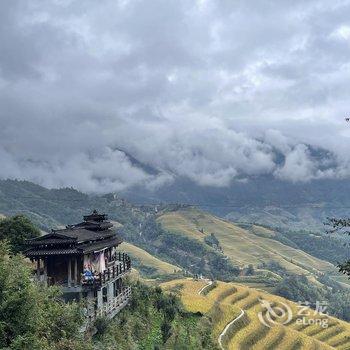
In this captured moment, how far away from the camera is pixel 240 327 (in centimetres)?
7575

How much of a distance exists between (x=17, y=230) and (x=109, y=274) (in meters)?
11.7

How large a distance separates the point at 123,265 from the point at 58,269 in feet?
42.8

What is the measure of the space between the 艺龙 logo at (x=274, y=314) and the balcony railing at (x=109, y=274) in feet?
89.8

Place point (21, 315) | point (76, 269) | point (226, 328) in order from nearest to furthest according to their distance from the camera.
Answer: point (21, 315)
point (76, 269)
point (226, 328)

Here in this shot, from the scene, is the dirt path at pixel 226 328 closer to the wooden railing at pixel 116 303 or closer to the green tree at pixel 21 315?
the wooden railing at pixel 116 303

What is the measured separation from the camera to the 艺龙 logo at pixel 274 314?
274ft

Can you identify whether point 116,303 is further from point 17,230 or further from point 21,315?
point 21,315

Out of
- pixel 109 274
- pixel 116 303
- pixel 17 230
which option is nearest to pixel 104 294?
pixel 116 303

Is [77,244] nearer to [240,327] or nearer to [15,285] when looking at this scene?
[15,285]

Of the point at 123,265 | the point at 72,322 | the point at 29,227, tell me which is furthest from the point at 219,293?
the point at 72,322

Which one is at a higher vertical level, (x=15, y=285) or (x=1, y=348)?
(x=15, y=285)

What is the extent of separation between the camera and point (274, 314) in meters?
90.5

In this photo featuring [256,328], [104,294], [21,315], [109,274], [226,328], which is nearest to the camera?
[21,315]

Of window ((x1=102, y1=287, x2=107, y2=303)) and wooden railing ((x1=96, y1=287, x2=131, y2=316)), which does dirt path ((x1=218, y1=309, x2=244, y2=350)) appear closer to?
wooden railing ((x1=96, y1=287, x2=131, y2=316))
